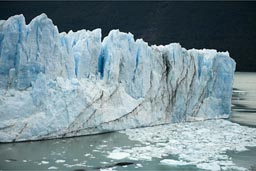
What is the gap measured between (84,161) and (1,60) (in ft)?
12.3

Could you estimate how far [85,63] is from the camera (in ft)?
36.2

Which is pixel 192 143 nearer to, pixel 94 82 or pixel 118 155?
pixel 118 155

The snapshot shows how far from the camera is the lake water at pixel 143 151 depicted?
307 inches

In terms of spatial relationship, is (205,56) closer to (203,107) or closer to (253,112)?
(203,107)

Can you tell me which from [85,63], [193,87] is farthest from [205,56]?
[85,63]

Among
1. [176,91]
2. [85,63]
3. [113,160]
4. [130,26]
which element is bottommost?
[113,160]

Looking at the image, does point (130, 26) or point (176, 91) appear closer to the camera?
point (176, 91)

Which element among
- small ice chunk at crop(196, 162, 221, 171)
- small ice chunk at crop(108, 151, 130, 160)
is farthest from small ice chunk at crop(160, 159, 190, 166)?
small ice chunk at crop(108, 151, 130, 160)

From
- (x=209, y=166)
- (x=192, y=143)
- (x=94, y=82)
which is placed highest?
(x=94, y=82)

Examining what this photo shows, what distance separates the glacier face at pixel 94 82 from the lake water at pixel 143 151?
55 centimetres

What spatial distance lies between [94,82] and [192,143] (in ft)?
11.5

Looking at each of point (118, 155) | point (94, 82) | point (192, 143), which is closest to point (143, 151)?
point (118, 155)

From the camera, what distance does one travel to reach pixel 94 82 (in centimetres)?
1106

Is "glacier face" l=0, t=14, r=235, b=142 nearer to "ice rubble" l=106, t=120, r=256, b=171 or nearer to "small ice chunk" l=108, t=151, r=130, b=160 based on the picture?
"ice rubble" l=106, t=120, r=256, b=171
